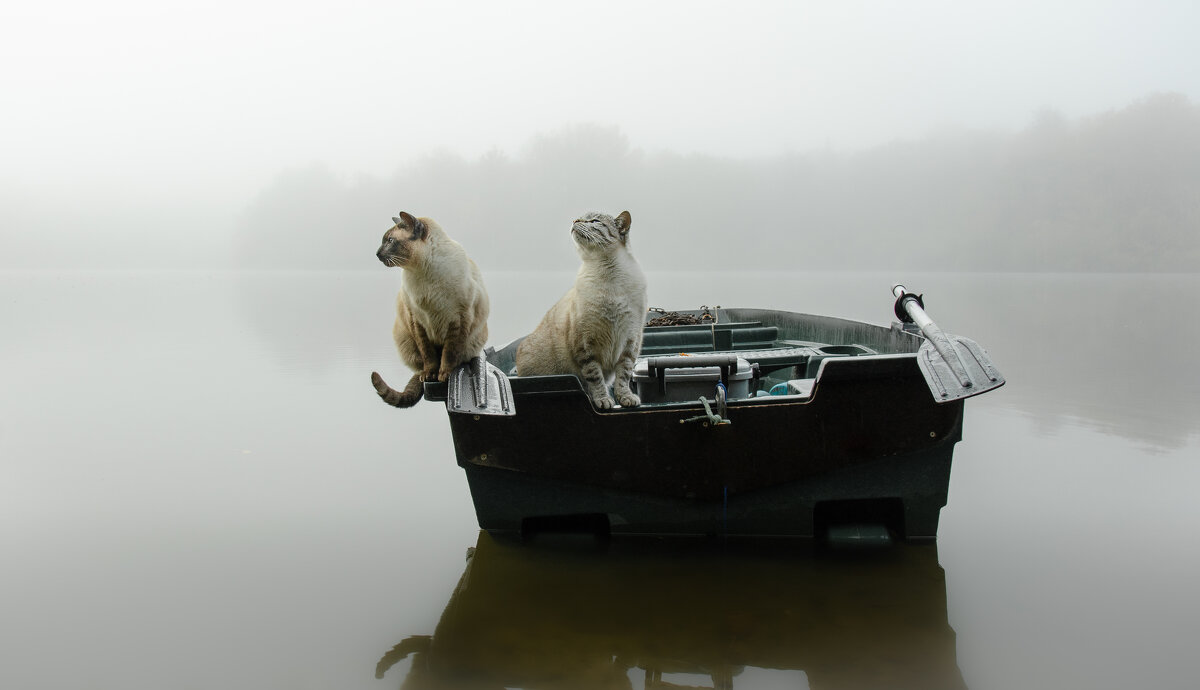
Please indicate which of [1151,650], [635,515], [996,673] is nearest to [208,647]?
Result: [635,515]

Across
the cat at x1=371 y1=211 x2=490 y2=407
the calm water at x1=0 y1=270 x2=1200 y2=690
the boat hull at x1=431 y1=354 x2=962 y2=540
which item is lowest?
the calm water at x1=0 y1=270 x2=1200 y2=690

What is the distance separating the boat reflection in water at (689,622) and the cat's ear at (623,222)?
1988mm

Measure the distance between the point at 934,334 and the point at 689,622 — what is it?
2.14 m

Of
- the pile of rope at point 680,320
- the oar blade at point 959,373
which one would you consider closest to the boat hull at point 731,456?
the oar blade at point 959,373

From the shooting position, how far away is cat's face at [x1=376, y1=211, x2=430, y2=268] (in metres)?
3.64

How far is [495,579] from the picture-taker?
439 cm

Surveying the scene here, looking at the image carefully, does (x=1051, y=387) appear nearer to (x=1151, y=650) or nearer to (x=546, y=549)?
(x=1151, y=650)

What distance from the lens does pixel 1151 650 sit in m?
3.48

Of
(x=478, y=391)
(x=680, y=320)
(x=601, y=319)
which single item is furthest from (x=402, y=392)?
(x=680, y=320)

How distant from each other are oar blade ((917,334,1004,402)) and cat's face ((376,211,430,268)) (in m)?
2.75

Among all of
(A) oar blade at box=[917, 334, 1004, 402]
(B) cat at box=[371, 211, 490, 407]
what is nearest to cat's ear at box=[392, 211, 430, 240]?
(B) cat at box=[371, 211, 490, 407]

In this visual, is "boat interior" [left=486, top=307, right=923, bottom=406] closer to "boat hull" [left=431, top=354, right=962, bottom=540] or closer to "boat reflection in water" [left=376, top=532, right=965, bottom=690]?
"boat hull" [left=431, top=354, right=962, bottom=540]

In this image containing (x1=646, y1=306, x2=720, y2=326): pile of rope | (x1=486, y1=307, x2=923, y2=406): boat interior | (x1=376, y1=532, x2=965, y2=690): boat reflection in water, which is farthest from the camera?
(x1=646, y1=306, x2=720, y2=326): pile of rope

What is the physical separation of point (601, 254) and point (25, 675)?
3.58 meters
